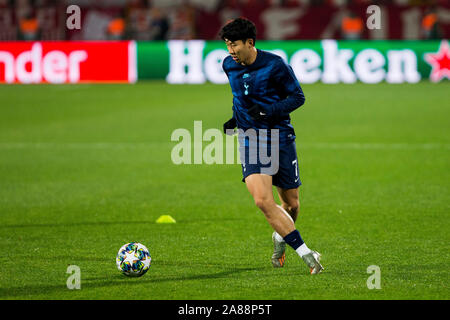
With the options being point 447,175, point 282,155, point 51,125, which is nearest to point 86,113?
point 51,125

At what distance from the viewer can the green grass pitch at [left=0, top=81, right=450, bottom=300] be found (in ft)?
21.1

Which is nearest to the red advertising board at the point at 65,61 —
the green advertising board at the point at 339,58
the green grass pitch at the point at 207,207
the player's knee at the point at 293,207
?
the green advertising board at the point at 339,58

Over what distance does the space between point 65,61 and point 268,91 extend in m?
20.6

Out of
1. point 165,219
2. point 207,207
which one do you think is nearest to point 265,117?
point 165,219

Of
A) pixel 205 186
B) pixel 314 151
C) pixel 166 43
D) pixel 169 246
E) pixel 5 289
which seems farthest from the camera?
pixel 166 43

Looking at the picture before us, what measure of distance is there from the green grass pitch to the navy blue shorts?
0.75 metres

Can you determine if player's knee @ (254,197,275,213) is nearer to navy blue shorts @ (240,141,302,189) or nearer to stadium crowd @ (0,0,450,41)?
navy blue shorts @ (240,141,302,189)

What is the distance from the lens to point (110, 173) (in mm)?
12391

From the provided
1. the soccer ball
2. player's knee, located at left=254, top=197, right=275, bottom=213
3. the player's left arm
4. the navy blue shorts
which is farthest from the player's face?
the soccer ball

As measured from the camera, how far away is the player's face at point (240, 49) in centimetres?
645

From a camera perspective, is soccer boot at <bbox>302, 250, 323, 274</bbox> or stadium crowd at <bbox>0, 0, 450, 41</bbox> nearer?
soccer boot at <bbox>302, 250, 323, 274</bbox>

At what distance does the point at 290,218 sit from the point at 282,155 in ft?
1.72

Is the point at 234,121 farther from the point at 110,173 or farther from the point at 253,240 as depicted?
the point at 110,173

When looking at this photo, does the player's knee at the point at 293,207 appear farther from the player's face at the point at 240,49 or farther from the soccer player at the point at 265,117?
the player's face at the point at 240,49
